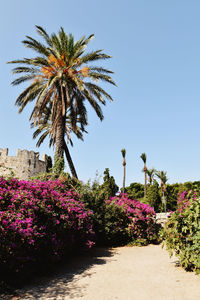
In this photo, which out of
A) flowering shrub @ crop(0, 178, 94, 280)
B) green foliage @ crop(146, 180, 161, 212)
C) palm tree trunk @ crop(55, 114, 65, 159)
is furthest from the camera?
green foliage @ crop(146, 180, 161, 212)

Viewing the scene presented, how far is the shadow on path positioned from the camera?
487 cm

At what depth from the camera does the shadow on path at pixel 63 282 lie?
4.87 m

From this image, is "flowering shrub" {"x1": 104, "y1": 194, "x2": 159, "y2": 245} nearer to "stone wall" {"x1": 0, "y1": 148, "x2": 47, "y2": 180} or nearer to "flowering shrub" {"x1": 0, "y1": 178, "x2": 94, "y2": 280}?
"flowering shrub" {"x1": 0, "y1": 178, "x2": 94, "y2": 280}

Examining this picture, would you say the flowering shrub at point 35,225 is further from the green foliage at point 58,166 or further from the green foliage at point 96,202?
the green foliage at point 58,166

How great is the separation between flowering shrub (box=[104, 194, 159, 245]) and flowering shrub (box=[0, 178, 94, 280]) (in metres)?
2.54

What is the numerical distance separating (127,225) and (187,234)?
515 cm

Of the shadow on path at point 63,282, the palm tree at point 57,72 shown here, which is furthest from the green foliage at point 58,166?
the shadow on path at point 63,282

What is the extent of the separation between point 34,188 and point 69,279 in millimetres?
2635

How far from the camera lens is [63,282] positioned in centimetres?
564

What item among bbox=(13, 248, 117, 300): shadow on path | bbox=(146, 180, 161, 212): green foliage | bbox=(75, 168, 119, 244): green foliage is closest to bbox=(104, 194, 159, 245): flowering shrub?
bbox=(75, 168, 119, 244): green foliage

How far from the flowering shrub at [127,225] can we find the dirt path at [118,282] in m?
2.61

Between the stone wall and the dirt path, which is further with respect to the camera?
the stone wall

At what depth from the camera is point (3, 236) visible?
17.0 feet

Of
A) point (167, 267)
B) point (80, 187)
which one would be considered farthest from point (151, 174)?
point (167, 267)
